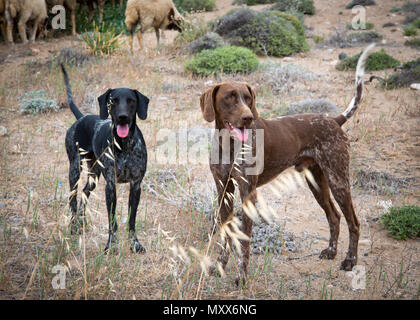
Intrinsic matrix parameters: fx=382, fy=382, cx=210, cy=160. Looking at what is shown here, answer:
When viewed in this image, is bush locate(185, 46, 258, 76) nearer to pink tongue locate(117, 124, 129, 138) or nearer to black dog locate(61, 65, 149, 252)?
black dog locate(61, 65, 149, 252)

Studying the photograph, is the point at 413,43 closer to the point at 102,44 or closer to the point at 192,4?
the point at 102,44

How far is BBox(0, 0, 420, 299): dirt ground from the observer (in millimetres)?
3070

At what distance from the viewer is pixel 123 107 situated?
354 centimetres

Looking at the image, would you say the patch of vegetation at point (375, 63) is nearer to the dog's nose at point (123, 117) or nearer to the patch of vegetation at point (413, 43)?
the patch of vegetation at point (413, 43)

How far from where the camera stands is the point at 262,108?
7875 millimetres

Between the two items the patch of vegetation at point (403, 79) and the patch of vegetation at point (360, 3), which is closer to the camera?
the patch of vegetation at point (403, 79)

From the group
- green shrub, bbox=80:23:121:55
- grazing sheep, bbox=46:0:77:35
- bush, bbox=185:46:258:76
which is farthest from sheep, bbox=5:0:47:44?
bush, bbox=185:46:258:76

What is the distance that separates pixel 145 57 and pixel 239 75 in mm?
3063

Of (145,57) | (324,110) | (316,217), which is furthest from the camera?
(145,57)

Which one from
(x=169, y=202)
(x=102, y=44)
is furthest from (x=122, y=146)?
(x=102, y=44)

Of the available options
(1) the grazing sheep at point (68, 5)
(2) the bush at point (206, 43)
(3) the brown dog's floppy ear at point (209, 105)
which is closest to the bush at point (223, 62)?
(2) the bush at point (206, 43)

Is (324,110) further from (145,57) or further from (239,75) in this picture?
(145,57)

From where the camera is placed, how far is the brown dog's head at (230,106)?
321 centimetres
